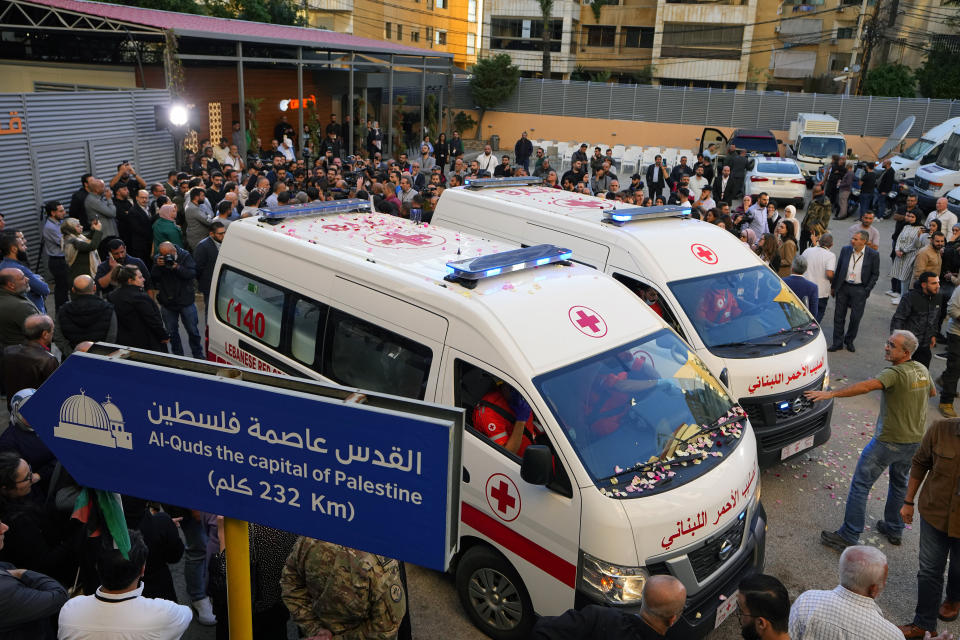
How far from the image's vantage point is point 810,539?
6.27 meters

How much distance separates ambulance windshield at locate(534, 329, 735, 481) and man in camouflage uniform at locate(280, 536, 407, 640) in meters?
1.51

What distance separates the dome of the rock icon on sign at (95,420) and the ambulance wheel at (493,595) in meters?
2.82

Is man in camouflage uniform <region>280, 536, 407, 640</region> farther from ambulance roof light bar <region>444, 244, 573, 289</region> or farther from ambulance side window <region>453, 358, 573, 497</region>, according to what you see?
ambulance roof light bar <region>444, 244, 573, 289</region>

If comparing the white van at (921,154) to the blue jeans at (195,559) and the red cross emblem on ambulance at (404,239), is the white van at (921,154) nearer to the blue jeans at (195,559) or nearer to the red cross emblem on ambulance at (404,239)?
the red cross emblem on ambulance at (404,239)

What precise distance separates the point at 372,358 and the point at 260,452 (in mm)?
3018

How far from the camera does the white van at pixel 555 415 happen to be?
434 cm

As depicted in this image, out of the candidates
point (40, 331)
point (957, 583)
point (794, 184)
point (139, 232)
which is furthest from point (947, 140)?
point (40, 331)

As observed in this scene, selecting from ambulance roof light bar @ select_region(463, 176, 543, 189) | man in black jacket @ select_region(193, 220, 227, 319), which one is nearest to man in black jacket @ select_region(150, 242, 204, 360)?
man in black jacket @ select_region(193, 220, 227, 319)

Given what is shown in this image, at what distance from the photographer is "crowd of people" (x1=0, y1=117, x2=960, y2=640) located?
333 centimetres

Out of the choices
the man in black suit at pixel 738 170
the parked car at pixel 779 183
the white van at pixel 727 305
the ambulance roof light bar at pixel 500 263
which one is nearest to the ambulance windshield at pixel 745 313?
the white van at pixel 727 305

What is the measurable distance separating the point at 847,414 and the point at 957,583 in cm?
394

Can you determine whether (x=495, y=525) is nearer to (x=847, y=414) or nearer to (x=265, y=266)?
(x=265, y=266)

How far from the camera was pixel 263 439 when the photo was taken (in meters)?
2.44

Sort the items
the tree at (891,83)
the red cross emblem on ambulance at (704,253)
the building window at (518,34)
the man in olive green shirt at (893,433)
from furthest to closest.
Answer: the building window at (518,34) → the tree at (891,83) → the red cross emblem on ambulance at (704,253) → the man in olive green shirt at (893,433)
